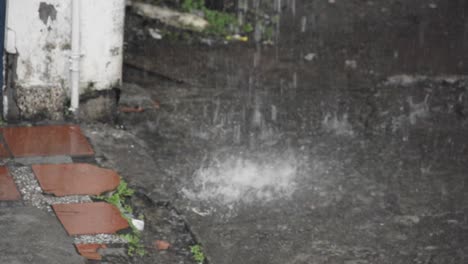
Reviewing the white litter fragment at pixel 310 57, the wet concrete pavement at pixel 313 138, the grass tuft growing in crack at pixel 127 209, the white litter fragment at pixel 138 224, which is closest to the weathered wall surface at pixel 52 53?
the wet concrete pavement at pixel 313 138

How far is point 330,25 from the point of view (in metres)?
8.65

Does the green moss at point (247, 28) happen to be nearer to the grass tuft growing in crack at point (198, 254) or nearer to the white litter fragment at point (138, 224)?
the white litter fragment at point (138, 224)

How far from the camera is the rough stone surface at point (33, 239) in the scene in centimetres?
443

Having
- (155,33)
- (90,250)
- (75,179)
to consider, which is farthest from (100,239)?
(155,33)

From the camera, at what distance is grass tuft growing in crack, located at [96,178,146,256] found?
15.6 feet

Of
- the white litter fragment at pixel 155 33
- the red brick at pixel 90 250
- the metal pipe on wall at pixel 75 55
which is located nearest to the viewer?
the red brick at pixel 90 250

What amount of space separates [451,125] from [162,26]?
2.79 meters

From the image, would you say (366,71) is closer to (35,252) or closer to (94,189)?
(94,189)

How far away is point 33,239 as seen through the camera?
181 inches

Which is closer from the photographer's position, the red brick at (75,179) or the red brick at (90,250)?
the red brick at (90,250)

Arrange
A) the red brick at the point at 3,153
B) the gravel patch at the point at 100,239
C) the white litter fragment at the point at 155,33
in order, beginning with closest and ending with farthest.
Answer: the gravel patch at the point at 100,239
the red brick at the point at 3,153
the white litter fragment at the point at 155,33

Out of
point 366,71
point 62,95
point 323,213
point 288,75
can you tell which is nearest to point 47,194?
point 62,95

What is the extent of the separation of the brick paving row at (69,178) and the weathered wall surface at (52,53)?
0.61 ft

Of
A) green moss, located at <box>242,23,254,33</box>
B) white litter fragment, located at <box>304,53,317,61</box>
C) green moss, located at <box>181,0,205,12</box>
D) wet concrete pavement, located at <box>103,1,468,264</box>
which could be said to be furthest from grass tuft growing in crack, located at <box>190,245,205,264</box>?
green moss, located at <box>181,0,205,12</box>
